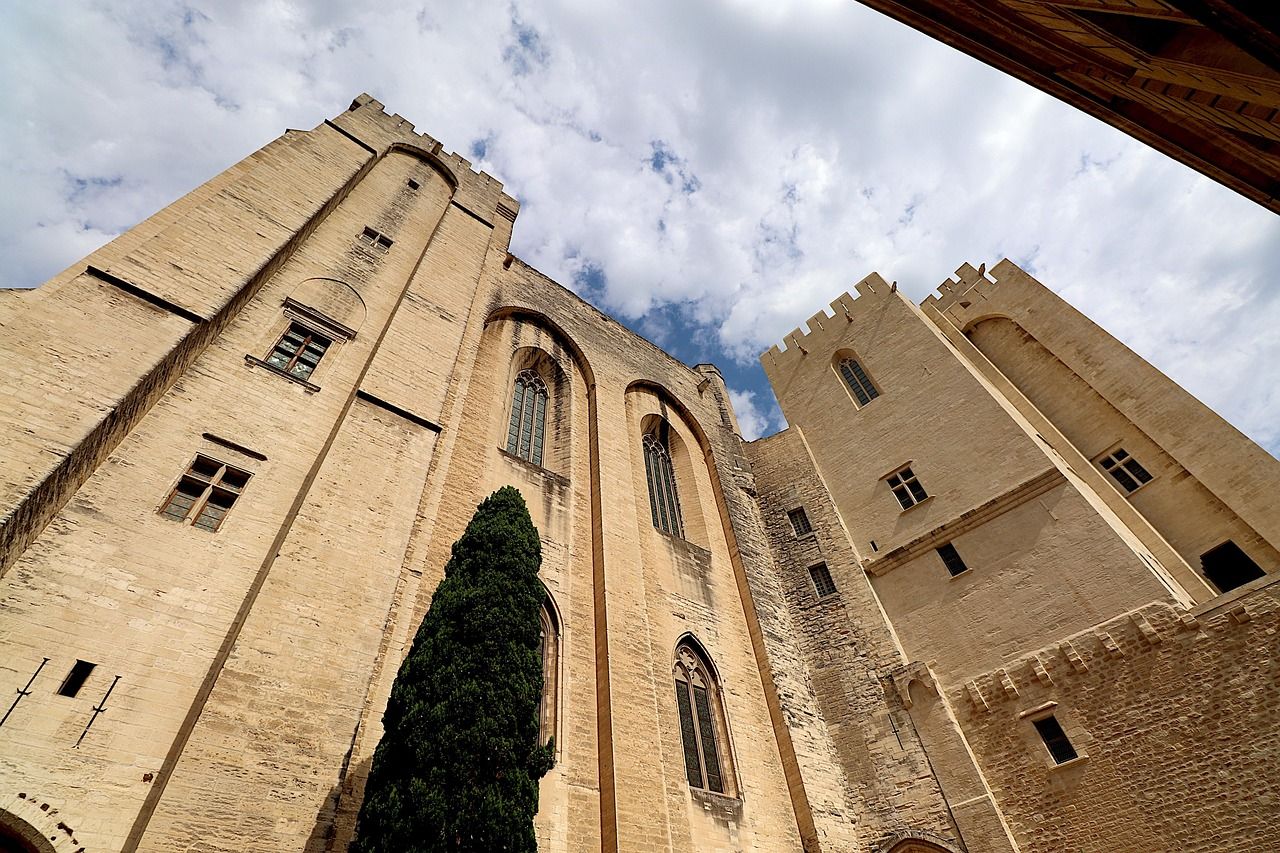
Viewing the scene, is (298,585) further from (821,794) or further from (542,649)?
(821,794)

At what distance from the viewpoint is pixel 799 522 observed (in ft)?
46.2

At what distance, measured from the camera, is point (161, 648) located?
17.1ft

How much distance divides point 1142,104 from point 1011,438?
28.3 ft

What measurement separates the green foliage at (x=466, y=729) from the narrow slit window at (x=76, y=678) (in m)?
2.37

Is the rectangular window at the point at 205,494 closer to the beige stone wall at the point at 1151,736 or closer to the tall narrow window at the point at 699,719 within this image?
the tall narrow window at the point at 699,719

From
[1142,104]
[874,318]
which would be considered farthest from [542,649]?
[874,318]

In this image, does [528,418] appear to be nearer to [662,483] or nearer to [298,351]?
[662,483]

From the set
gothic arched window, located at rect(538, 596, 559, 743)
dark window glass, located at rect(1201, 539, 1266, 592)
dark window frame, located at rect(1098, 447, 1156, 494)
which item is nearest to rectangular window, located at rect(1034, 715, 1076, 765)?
dark window glass, located at rect(1201, 539, 1266, 592)

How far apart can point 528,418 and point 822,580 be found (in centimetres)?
731

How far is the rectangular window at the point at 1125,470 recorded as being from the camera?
1108cm

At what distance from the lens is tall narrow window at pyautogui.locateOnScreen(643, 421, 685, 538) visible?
13.2m

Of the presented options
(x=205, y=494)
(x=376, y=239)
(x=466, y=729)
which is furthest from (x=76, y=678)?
(x=376, y=239)

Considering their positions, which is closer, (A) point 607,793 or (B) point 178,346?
(B) point 178,346

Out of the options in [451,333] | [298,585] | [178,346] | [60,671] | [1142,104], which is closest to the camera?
[1142,104]
